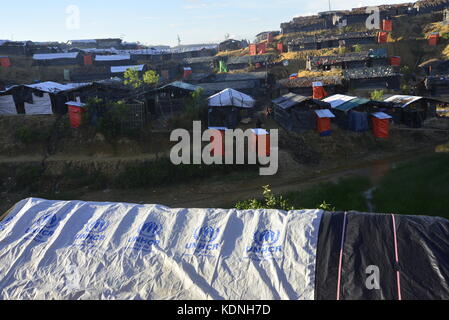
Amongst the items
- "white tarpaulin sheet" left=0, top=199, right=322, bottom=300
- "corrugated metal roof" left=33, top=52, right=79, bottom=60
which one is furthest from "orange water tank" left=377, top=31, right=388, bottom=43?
"white tarpaulin sheet" left=0, top=199, right=322, bottom=300

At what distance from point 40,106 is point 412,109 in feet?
95.3

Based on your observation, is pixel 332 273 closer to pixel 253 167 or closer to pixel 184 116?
pixel 253 167

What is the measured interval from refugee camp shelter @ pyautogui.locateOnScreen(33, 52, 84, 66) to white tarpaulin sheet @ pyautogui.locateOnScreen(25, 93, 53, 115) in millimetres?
23394

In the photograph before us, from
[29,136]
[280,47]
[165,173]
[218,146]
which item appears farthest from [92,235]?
[280,47]

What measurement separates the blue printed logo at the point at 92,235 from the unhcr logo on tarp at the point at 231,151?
13.7 m

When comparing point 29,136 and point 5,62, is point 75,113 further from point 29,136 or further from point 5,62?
point 5,62

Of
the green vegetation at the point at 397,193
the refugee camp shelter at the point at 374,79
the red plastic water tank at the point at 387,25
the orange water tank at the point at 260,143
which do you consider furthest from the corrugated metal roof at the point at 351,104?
the red plastic water tank at the point at 387,25

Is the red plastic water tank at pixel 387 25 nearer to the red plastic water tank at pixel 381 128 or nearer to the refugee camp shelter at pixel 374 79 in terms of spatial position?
the refugee camp shelter at pixel 374 79

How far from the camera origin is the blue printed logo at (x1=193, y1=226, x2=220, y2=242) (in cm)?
805

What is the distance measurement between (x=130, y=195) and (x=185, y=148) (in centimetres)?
489

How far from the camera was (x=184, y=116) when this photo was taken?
25.9m

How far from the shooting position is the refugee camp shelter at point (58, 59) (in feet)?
156
